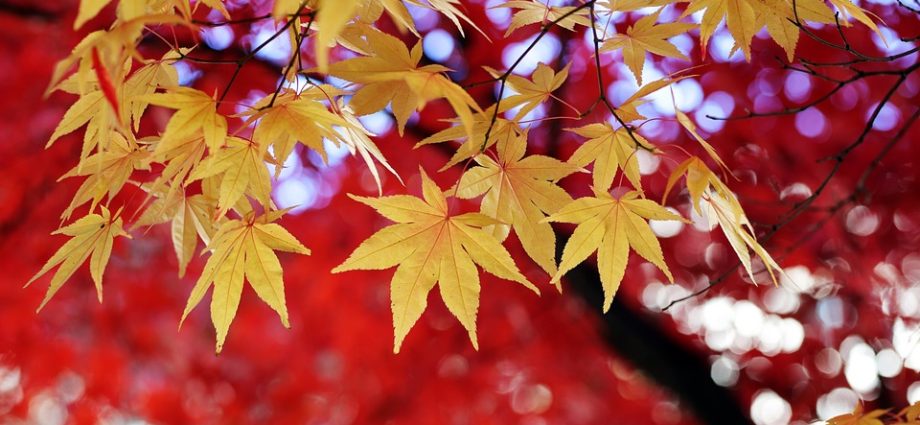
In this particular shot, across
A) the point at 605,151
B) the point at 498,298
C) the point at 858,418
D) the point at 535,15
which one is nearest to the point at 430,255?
the point at 605,151

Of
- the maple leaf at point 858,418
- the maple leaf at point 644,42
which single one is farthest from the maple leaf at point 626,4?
the maple leaf at point 858,418

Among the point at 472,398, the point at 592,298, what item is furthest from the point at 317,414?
the point at 592,298

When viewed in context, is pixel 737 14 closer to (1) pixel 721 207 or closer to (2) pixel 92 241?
(1) pixel 721 207

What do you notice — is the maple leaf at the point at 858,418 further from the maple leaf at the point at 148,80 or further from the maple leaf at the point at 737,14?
the maple leaf at the point at 148,80

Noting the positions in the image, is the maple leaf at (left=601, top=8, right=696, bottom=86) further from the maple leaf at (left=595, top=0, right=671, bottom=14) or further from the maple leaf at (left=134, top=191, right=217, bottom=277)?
the maple leaf at (left=134, top=191, right=217, bottom=277)

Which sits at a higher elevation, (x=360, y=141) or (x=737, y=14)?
(x=737, y=14)

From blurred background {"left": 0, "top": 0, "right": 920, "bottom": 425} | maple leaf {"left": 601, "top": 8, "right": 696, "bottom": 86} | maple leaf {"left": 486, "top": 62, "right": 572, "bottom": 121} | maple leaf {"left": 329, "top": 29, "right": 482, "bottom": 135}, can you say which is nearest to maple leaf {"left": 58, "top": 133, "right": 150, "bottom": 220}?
maple leaf {"left": 329, "top": 29, "right": 482, "bottom": 135}
